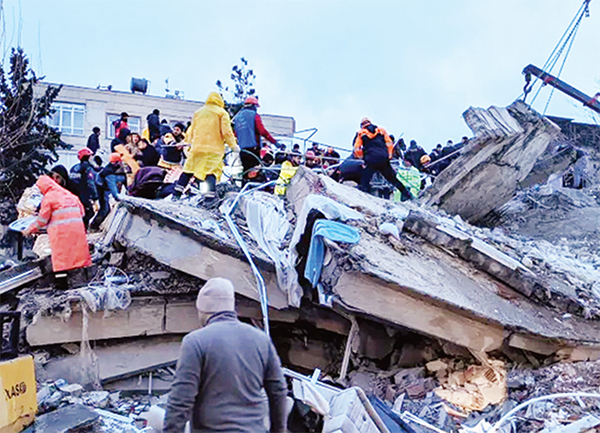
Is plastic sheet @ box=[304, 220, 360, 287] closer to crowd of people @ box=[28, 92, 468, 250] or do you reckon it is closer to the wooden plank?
the wooden plank

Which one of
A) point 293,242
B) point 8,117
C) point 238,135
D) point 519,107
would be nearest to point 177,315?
point 293,242

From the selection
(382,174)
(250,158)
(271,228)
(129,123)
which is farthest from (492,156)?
(129,123)

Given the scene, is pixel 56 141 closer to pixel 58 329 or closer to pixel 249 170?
pixel 249 170

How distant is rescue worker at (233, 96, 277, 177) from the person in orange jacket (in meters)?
3.01

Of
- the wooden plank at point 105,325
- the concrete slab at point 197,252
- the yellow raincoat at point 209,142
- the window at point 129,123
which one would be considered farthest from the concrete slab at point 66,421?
the window at point 129,123

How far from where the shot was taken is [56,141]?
16609mm

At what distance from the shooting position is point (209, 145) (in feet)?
25.8

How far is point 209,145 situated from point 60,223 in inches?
95.7

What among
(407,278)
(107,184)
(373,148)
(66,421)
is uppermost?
(373,148)

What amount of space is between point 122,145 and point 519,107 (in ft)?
22.5

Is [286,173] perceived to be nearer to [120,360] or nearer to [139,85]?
[120,360]

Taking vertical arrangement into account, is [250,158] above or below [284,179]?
above

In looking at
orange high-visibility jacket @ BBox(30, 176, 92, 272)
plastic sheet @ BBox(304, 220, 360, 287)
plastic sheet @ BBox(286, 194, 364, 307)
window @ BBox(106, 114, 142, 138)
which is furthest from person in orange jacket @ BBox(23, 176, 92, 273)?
window @ BBox(106, 114, 142, 138)

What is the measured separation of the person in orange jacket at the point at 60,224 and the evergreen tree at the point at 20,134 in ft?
28.8
